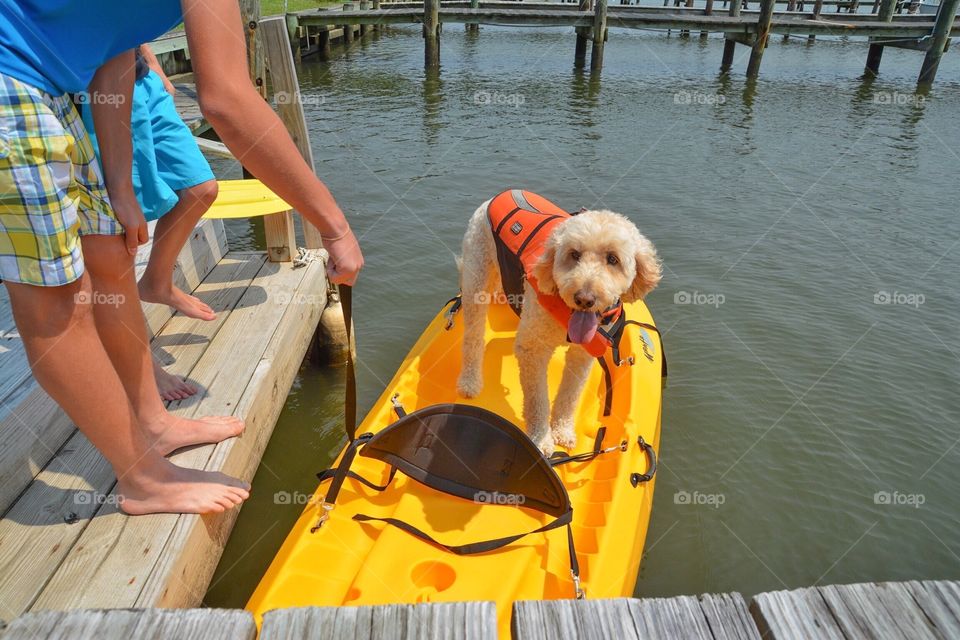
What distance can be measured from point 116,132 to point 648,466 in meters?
3.16

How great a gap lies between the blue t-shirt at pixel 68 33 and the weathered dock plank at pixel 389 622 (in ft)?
5.27

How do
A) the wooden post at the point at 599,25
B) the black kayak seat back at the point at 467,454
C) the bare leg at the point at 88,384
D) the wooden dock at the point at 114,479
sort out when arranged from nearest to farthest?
the bare leg at the point at 88,384
the wooden dock at the point at 114,479
the black kayak seat back at the point at 467,454
the wooden post at the point at 599,25

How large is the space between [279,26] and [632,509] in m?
3.92

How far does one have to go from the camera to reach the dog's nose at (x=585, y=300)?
3.12m

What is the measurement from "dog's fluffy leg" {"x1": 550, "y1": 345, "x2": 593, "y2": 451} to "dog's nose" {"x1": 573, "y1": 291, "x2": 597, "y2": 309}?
2.09 feet

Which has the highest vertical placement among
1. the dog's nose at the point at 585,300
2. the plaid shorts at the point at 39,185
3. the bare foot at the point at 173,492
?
the plaid shorts at the point at 39,185

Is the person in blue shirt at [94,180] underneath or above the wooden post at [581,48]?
above

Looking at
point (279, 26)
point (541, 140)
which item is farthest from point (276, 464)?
point (541, 140)

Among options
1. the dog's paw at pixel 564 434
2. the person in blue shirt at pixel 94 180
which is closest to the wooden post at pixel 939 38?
the dog's paw at pixel 564 434

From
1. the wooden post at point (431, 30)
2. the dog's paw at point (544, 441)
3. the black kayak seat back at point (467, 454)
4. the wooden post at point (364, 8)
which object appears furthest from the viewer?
the wooden post at point (364, 8)

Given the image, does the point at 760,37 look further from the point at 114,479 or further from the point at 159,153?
the point at 114,479

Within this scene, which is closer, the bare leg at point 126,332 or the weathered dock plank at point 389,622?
the weathered dock plank at point 389,622

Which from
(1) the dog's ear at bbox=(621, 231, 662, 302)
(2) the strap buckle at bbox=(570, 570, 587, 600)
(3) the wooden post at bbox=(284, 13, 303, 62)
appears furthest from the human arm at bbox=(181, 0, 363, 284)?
(3) the wooden post at bbox=(284, 13, 303, 62)

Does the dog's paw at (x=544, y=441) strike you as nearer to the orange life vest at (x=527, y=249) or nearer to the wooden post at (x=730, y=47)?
the orange life vest at (x=527, y=249)
